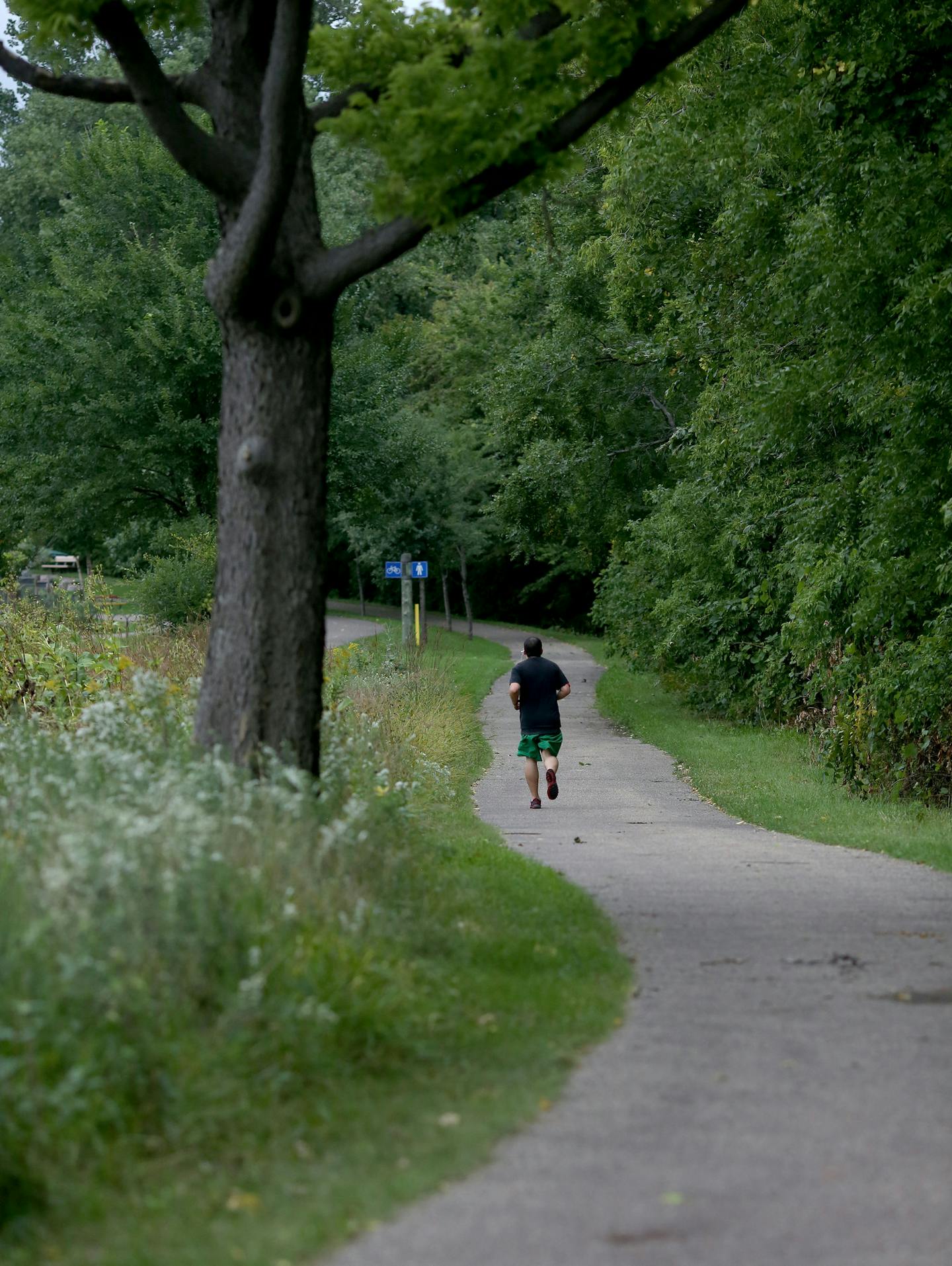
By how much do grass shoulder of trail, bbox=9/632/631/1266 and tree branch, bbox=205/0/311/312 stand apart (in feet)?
10.8

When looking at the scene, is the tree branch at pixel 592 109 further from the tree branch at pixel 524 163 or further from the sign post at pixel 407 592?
the sign post at pixel 407 592

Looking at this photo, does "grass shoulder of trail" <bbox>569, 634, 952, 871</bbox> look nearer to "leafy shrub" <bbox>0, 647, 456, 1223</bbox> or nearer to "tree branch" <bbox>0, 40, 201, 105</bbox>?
"leafy shrub" <bbox>0, 647, 456, 1223</bbox>

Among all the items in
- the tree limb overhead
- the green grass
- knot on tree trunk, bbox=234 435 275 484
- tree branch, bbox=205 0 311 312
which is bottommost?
the green grass

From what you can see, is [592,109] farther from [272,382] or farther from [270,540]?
[270,540]

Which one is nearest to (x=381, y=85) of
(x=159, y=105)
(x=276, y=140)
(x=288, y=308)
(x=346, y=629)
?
(x=276, y=140)

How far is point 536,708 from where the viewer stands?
53.9ft

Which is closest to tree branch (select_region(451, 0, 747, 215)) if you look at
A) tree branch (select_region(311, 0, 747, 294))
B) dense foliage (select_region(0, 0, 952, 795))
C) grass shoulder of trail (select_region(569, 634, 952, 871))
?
tree branch (select_region(311, 0, 747, 294))

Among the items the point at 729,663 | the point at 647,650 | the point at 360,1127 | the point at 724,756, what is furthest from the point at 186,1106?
the point at 647,650

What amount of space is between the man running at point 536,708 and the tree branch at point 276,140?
8.42m

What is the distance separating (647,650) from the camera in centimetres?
3097

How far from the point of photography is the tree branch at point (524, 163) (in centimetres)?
853

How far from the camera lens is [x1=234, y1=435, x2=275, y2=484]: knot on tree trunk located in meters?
8.55

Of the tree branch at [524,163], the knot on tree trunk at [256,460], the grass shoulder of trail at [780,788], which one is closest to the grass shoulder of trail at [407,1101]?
the knot on tree trunk at [256,460]

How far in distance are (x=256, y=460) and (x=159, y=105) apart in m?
1.92
